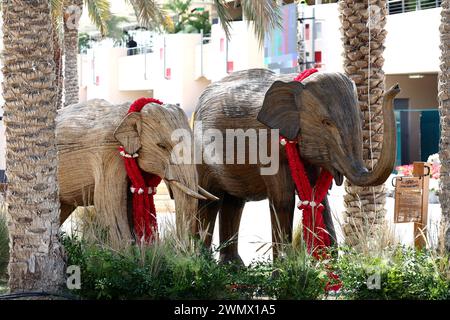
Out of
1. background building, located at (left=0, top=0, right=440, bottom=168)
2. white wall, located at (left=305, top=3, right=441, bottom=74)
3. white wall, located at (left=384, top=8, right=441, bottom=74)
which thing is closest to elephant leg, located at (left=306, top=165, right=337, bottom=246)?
background building, located at (left=0, top=0, right=440, bottom=168)

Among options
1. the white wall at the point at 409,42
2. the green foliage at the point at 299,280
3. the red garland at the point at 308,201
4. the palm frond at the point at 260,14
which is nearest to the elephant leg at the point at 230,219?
the red garland at the point at 308,201

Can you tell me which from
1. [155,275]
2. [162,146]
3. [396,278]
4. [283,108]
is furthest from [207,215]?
[396,278]

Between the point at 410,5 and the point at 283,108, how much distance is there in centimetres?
2036

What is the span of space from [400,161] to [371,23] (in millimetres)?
17107

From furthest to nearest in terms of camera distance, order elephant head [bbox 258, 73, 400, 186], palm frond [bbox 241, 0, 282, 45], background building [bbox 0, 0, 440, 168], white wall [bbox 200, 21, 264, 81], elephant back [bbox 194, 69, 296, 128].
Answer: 1. white wall [bbox 200, 21, 264, 81]
2. background building [bbox 0, 0, 440, 168]
3. palm frond [bbox 241, 0, 282, 45]
4. elephant back [bbox 194, 69, 296, 128]
5. elephant head [bbox 258, 73, 400, 186]

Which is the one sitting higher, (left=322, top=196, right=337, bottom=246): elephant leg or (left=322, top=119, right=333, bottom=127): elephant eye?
Result: (left=322, top=119, right=333, bottom=127): elephant eye

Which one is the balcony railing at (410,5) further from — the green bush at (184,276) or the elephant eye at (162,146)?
the green bush at (184,276)

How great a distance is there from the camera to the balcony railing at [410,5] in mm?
26609

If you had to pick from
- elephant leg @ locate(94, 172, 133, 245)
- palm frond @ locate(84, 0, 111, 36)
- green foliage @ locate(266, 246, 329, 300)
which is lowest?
green foliage @ locate(266, 246, 329, 300)

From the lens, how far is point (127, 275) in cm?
795

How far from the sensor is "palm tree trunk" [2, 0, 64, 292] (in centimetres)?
823

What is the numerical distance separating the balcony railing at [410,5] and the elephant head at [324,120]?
1824cm

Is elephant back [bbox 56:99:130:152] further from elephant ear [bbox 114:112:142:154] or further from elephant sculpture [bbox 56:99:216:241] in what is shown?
elephant ear [bbox 114:112:142:154]

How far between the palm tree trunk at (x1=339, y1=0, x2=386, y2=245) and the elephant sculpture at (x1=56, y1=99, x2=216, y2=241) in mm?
2218
